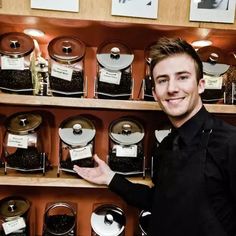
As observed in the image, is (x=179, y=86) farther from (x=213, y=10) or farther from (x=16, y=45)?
(x=16, y=45)

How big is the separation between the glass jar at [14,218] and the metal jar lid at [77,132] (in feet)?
1.24

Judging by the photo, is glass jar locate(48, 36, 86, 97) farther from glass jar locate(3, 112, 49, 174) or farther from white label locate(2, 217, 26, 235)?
white label locate(2, 217, 26, 235)

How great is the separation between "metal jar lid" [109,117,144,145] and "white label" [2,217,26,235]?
20.5 inches

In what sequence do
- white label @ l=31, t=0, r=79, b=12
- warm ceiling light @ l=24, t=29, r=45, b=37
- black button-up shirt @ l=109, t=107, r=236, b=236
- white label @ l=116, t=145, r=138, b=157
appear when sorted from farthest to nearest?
warm ceiling light @ l=24, t=29, r=45, b=37
white label @ l=116, t=145, r=138, b=157
white label @ l=31, t=0, r=79, b=12
black button-up shirt @ l=109, t=107, r=236, b=236

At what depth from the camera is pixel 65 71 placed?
4.17 ft

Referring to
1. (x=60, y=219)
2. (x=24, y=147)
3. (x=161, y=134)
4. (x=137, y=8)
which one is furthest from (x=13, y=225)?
(x=137, y=8)

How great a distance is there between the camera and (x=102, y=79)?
1.28 m

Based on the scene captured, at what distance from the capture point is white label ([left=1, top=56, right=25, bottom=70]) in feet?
4.09

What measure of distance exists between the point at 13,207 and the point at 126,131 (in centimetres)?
59

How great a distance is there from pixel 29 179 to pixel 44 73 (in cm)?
45

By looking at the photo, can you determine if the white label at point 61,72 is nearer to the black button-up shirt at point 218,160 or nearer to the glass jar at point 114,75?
the glass jar at point 114,75

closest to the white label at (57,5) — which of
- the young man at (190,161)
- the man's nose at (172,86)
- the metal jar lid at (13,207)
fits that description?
the young man at (190,161)

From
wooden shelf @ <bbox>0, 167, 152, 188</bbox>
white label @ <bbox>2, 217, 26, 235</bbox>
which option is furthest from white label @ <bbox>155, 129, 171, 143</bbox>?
white label @ <bbox>2, 217, 26, 235</bbox>

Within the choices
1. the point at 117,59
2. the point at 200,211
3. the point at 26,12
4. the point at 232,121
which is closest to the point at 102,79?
the point at 117,59
